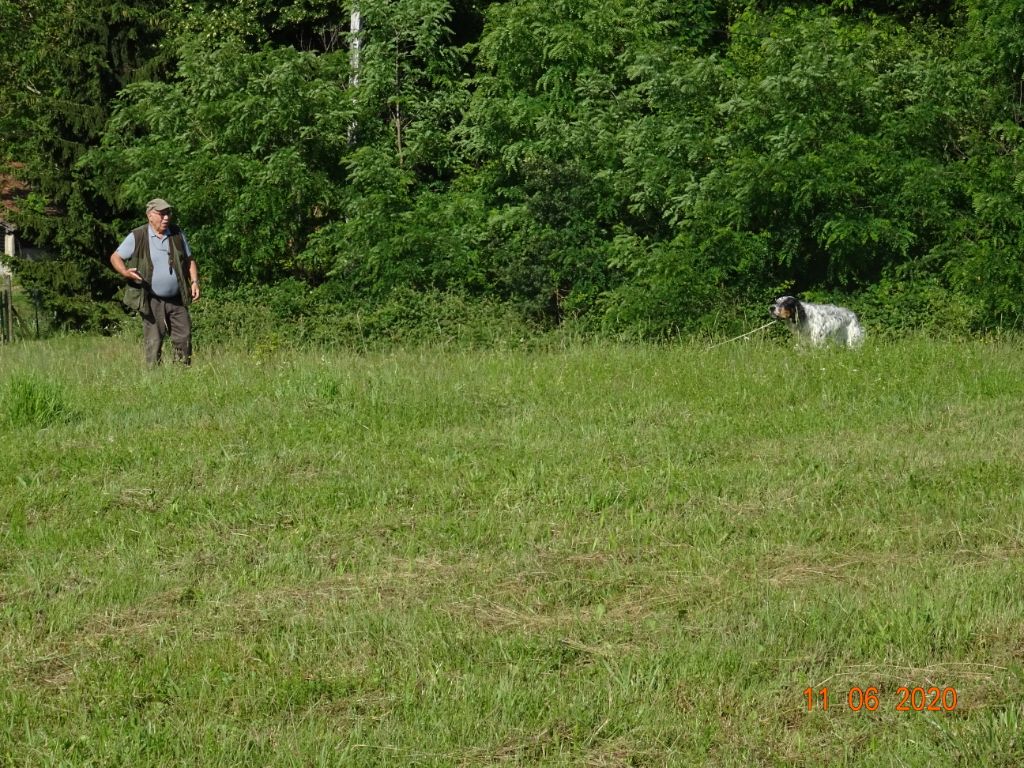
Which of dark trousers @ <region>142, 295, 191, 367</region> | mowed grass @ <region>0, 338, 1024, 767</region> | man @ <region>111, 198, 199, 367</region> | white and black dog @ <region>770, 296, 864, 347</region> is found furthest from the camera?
white and black dog @ <region>770, 296, 864, 347</region>

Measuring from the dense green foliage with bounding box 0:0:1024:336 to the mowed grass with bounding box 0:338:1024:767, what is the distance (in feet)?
16.6

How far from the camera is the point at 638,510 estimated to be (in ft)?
22.7

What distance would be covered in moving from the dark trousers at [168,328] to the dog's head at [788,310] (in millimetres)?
5952

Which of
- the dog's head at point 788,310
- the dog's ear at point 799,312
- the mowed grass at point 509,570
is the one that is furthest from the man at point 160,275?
the dog's ear at point 799,312

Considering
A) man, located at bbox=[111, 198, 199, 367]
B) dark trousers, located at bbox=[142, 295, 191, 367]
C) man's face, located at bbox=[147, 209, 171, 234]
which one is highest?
man's face, located at bbox=[147, 209, 171, 234]

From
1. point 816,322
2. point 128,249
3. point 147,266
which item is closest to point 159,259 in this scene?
point 147,266

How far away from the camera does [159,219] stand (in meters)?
12.1

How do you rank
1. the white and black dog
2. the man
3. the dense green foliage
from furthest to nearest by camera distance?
the dense green foliage → the white and black dog → the man

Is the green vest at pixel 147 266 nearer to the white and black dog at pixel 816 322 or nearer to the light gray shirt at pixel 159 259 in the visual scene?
the light gray shirt at pixel 159 259

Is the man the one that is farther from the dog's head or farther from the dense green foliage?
the dog's head

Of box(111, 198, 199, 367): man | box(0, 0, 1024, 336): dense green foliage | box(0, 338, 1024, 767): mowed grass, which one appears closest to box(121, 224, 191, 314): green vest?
box(111, 198, 199, 367): man

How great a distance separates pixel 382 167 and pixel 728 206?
15.5 feet

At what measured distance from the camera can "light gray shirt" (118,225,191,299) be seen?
1213 cm

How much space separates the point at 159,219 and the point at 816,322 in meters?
6.68
